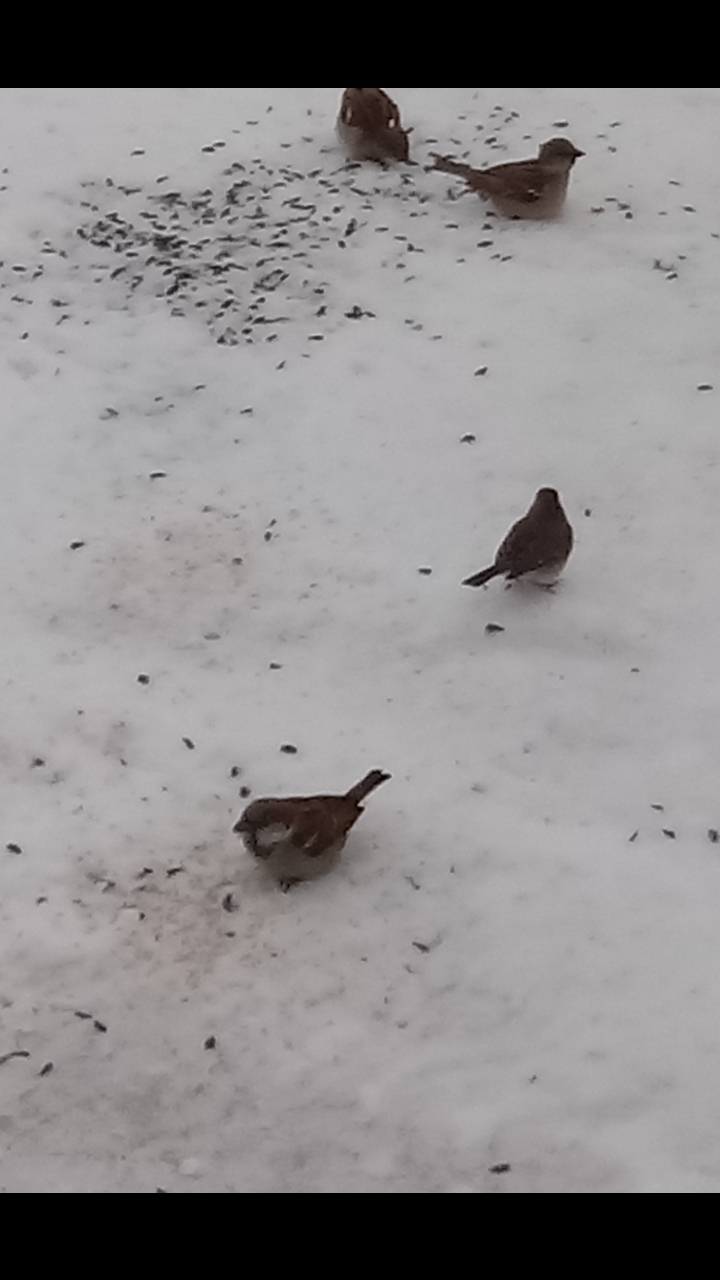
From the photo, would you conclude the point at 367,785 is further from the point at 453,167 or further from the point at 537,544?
the point at 453,167

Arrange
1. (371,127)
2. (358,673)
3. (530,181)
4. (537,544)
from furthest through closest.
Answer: (371,127)
(530,181)
(537,544)
(358,673)

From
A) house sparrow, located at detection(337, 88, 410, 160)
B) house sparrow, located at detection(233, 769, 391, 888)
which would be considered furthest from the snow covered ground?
house sparrow, located at detection(337, 88, 410, 160)

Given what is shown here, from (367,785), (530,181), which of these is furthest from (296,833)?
(530,181)

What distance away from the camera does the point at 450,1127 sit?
3129 millimetres

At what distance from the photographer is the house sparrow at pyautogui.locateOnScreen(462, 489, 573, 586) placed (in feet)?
15.4

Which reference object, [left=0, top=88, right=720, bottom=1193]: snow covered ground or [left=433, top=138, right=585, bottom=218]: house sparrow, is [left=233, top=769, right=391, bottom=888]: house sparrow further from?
[left=433, top=138, right=585, bottom=218]: house sparrow

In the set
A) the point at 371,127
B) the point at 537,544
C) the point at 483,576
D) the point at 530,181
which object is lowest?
the point at 483,576

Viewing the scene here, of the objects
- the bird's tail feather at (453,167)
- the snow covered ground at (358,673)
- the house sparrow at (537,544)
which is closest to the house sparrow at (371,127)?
the snow covered ground at (358,673)

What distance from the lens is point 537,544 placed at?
468 centimetres

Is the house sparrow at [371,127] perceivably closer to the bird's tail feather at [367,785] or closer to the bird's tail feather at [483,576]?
the bird's tail feather at [483,576]

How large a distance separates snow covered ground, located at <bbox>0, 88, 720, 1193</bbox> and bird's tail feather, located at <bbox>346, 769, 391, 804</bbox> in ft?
0.49

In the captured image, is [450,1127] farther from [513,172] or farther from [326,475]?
[513,172]

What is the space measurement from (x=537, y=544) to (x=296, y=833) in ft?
5.15
